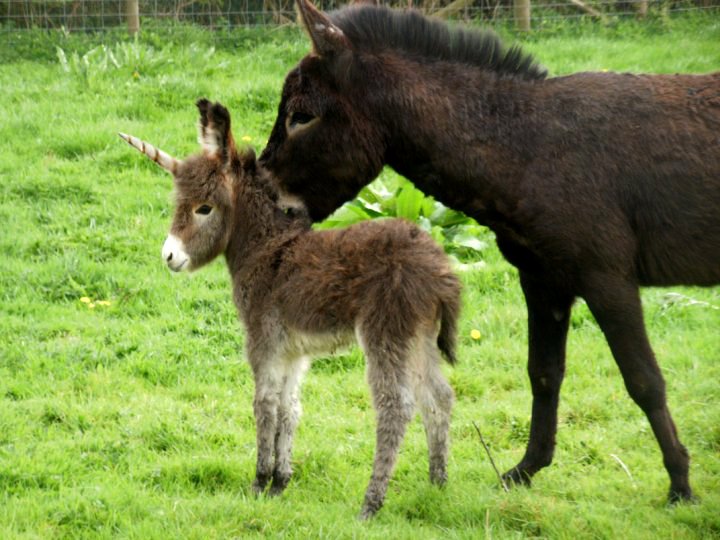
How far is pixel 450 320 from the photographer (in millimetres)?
5711

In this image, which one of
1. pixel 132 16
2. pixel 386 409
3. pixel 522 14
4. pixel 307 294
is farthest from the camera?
pixel 522 14

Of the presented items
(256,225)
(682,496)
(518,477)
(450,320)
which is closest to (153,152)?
(256,225)

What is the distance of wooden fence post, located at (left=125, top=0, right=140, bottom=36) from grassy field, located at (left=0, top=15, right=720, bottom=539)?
3.28 m

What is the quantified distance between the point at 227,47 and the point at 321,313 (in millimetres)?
9751

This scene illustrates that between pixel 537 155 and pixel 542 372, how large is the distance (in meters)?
1.30

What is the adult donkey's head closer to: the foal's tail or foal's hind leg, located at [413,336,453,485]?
the foal's tail

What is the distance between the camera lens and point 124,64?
1289cm

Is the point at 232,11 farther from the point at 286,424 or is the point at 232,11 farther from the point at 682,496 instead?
the point at 682,496

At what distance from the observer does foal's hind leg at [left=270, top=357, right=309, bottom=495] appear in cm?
584

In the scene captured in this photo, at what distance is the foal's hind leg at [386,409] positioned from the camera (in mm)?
5363

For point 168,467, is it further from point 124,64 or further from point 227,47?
point 227,47

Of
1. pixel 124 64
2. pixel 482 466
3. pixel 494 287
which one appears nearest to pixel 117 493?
pixel 482 466

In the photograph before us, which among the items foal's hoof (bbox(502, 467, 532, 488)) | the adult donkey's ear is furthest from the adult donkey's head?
foal's hoof (bbox(502, 467, 532, 488))

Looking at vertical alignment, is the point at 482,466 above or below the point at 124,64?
below
